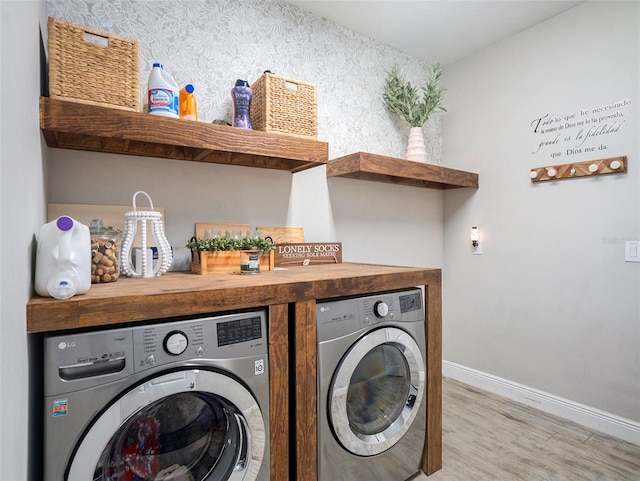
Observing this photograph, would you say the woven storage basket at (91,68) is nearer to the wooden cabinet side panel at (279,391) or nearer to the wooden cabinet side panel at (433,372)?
the wooden cabinet side panel at (279,391)

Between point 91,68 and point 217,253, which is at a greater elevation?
point 91,68

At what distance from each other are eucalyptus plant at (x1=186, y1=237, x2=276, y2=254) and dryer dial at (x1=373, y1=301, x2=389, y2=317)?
24.0 inches

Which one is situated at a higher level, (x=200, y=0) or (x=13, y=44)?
(x=200, y=0)

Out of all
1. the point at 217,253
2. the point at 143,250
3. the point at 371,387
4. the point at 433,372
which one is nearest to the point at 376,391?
the point at 371,387

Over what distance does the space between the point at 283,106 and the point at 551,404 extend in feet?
8.42

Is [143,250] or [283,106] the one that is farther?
A: [283,106]

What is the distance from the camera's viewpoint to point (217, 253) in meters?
1.64

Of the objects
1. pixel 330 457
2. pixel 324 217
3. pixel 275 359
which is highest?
pixel 324 217

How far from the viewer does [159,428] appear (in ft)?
3.73

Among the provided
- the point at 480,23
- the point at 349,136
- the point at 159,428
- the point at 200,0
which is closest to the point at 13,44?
the point at 159,428

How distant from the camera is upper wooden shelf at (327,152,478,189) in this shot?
7.09ft

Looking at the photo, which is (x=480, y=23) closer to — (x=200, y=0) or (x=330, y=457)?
(x=200, y=0)

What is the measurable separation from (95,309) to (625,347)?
2719 millimetres

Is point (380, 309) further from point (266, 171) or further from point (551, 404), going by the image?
point (551, 404)
